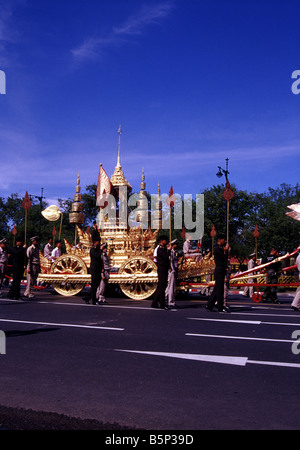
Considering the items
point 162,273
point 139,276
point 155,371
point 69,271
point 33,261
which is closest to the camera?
point 155,371

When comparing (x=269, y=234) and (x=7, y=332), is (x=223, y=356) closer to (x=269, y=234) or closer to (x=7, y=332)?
(x=7, y=332)

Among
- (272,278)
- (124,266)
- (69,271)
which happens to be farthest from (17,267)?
(272,278)

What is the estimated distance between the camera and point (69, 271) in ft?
51.0

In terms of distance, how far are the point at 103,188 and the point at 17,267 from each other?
14.0 feet

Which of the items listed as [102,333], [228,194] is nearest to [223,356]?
[102,333]

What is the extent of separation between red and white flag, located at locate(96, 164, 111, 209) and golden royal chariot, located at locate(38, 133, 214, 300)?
112cm

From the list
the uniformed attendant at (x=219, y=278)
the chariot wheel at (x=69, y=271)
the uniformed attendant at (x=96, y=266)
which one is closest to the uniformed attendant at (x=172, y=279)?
the uniformed attendant at (x=219, y=278)

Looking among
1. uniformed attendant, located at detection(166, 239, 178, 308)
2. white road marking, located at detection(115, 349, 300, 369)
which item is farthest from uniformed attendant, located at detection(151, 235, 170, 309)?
white road marking, located at detection(115, 349, 300, 369)

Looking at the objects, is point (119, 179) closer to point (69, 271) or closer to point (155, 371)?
point (69, 271)

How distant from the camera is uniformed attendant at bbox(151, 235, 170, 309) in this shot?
40.5 ft

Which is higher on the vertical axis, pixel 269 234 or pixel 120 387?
pixel 269 234

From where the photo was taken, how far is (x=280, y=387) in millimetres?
4828
